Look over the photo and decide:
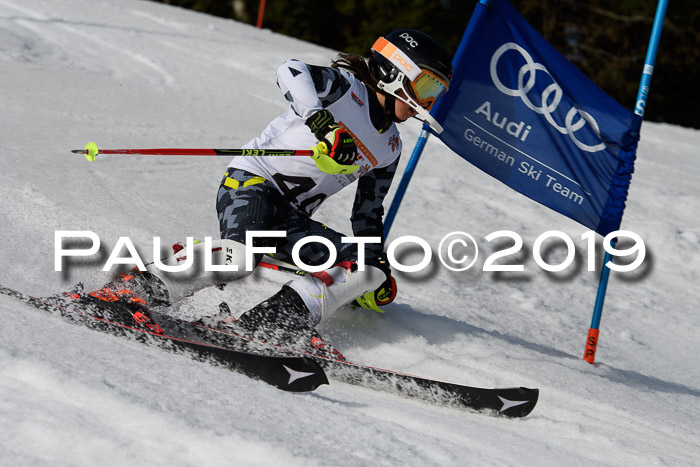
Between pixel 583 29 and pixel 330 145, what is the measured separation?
22.5m

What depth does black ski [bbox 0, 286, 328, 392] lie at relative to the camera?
267 centimetres

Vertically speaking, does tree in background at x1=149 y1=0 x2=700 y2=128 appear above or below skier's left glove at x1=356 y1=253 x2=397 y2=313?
above

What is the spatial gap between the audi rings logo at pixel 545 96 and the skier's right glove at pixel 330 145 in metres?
1.48

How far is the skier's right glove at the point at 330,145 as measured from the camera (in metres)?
3.14

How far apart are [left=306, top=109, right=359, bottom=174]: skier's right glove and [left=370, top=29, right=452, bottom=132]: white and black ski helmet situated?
389 mm

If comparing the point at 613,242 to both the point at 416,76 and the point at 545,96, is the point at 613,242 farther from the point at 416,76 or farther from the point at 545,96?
the point at 416,76

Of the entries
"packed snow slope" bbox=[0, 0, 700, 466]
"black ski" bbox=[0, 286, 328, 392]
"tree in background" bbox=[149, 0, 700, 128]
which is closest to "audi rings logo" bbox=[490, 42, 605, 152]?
"packed snow slope" bbox=[0, 0, 700, 466]

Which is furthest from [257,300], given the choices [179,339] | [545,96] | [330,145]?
[545,96]

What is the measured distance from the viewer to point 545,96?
Result: 4.26 metres

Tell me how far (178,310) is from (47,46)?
674 centimetres

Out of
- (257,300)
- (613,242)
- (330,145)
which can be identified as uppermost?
(330,145)

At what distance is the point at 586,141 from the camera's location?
14.0 feet

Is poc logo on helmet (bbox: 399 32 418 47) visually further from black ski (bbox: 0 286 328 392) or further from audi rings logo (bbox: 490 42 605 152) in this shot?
black ski (bbox: 0 286 328 392)

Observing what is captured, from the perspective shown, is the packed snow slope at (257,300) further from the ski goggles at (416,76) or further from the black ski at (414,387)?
the ski goggles at (416,76)
